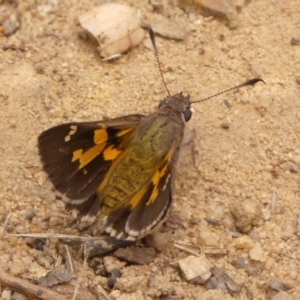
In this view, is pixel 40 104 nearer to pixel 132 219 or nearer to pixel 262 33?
pixel 132 219

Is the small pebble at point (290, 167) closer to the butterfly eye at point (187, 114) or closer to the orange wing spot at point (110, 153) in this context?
the butterfly eye at point (187, 114)

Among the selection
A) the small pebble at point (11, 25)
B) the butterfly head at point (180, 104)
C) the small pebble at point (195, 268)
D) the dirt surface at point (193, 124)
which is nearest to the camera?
the small pebble at point (195, 268)

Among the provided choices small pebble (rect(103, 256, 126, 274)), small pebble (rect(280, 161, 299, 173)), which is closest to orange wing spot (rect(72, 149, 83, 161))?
small pebble (rect(103, 256, 126, 274))

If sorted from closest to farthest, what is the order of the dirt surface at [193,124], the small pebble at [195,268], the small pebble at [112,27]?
1. the small pebble at [195,268]
2. the dirt surface at [193,124]
3. the small pebble at [112,27]

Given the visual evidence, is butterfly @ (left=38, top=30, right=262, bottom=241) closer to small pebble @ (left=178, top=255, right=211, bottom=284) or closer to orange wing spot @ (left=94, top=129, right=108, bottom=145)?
orange wing spot @ (left=94, top=129, right=108, bottom=145)

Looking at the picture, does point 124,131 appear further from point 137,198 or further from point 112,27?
point 112,27

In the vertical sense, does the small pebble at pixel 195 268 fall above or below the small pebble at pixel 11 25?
below

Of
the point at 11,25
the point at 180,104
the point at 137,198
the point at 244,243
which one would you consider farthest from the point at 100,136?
the point at 11,25

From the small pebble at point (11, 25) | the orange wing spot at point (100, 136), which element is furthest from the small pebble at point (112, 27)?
the orange wing spot at point (100, 136)
